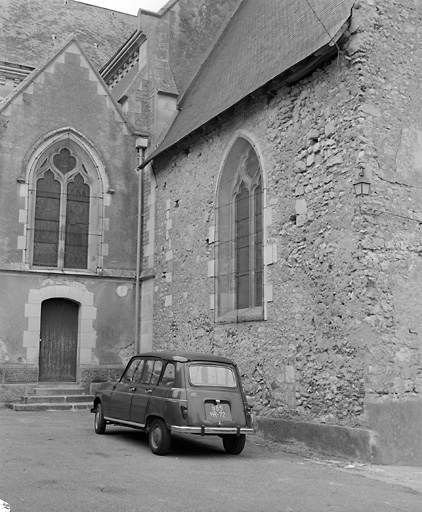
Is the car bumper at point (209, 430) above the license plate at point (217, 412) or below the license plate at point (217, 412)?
below

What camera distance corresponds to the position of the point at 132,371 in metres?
10.4

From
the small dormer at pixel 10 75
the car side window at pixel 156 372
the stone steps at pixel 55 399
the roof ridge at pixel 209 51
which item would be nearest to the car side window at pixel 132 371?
the car side window at pixel 156 372

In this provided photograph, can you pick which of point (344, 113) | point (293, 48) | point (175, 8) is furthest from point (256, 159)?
point (175, 8)

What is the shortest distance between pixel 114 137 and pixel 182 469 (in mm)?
10967

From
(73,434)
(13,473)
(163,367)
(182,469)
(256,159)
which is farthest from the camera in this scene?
(256,159)

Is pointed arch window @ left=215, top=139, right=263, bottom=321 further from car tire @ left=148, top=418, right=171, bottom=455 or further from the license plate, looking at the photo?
car tire @ left=148, top=418, right=171, bottom=455

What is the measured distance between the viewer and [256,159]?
42.4 feet

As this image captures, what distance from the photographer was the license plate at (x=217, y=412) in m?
8.98

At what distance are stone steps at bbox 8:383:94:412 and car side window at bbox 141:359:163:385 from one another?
5.42 metres

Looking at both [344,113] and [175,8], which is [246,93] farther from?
[175,8]

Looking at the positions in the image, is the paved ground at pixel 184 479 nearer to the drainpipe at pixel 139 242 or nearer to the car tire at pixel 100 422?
the car tire at pixel 100 422

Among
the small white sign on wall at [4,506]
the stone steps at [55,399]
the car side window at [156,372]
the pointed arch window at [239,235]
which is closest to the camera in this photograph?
the small white sign on wall at [4,506]

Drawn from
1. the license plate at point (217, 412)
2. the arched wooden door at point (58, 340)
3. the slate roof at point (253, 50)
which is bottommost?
the license plate at point (217, 412)

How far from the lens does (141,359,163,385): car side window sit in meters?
9.68
